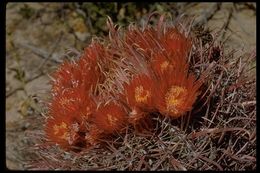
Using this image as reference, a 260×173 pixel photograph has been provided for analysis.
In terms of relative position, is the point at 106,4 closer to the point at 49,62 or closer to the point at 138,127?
the point at 49,62

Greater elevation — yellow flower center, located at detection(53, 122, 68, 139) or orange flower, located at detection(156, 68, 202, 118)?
orange flower, located at detection(156, 68, 202, 118)

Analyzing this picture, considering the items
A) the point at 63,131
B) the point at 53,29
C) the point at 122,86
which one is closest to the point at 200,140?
the point at 122,86

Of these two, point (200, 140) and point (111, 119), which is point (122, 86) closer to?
point (111, 119)

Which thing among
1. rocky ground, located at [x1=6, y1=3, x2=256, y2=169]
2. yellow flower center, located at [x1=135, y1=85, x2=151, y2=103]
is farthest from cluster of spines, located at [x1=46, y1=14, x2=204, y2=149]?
rocky ground, located at [x1=6, y1=3, x2=256, y2=169]

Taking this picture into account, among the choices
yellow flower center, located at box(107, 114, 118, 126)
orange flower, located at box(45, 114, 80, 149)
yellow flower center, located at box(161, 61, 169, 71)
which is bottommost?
orange flower, located at box(45, 114, 80, 149)

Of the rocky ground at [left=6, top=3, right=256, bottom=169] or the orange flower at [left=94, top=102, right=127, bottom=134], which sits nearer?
the orange flower at [left=94, top=102, right=127, bottom=134]

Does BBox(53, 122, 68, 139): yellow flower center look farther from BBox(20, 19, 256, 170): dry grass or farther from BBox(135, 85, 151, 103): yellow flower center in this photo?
BBox(135, 85, 151, 103): yellow flower center

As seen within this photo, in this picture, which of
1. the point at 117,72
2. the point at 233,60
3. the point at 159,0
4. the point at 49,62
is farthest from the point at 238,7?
the point at 117,72

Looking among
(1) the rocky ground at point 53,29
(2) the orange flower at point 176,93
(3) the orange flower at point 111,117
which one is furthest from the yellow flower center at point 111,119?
(1) the rocky ground at point 53,29
